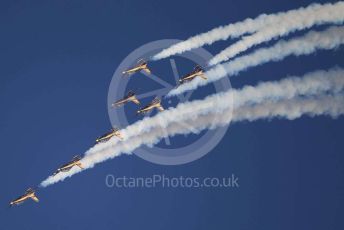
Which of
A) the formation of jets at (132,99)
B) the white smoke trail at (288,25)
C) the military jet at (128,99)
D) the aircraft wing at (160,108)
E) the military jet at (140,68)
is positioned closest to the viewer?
the white smoke trail at (288,25)

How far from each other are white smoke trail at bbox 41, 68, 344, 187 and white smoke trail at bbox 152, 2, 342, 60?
5.25 metres

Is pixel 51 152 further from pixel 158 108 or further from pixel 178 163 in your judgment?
pixel 158 108

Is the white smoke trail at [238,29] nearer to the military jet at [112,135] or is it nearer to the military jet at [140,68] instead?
the military jet at [140,68]

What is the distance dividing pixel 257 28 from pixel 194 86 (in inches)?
371

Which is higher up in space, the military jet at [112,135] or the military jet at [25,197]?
the military jet at [112,135]

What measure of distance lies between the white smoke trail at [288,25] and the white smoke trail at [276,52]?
1.26 meters

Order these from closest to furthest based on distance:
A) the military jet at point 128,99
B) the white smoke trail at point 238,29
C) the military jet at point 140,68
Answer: the white smoke trail at point 238,29
the military jet at point 140,68
the military jet at point 128,99

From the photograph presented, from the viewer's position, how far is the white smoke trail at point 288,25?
196ft

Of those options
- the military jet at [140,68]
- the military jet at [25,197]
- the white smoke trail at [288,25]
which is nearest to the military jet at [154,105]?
the military jet at [140,68]

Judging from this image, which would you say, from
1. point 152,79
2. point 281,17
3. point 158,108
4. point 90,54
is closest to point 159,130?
point 158,108

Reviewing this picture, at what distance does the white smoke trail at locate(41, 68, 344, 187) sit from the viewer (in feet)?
207

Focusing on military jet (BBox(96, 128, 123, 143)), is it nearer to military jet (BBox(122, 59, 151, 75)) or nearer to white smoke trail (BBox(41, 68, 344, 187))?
white smoke trail (BBox(41, 68, 344, 187))

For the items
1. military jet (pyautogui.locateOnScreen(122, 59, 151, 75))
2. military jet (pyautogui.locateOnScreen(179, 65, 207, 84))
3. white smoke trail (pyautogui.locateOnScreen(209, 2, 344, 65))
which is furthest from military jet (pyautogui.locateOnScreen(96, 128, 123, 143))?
white smoke trail (pyautogui.locateOnScreen(209, 2, 344, 65))

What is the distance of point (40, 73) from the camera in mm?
104125
